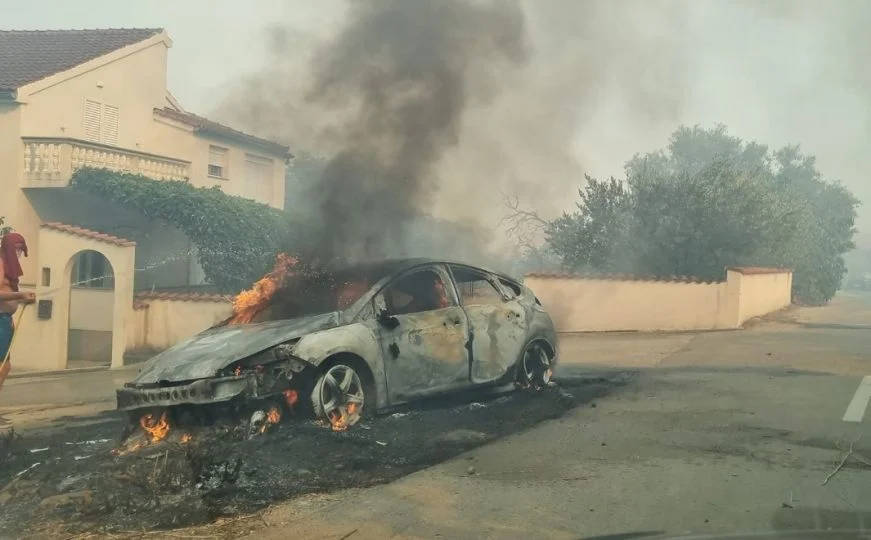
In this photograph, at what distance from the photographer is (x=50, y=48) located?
20688mm

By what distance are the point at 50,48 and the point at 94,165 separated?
5273 millimetres

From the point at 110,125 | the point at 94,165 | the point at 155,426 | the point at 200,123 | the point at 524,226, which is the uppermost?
the point at 200,123

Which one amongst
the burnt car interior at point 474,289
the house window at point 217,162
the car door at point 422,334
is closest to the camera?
the car door at point 422,334

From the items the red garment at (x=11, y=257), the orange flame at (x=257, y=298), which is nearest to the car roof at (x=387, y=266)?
the orange flame at (x=257, y=298)

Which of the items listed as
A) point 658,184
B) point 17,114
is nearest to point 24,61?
point 17,114

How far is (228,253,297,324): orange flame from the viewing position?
287 inches

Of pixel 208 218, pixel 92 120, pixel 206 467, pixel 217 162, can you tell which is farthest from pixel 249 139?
pixel 206 467

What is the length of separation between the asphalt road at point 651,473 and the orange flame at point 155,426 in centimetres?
160

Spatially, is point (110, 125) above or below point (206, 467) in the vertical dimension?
above

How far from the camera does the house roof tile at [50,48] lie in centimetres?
1834

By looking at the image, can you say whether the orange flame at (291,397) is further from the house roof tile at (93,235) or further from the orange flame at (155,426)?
the house roof tile at (93,235)

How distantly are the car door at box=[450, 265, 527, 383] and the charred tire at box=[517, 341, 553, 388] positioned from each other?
19 centimetres

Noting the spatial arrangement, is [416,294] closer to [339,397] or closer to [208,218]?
[339,397]

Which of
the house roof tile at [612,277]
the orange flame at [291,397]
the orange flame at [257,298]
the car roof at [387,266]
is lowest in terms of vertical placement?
the orange flame at [291,397]
